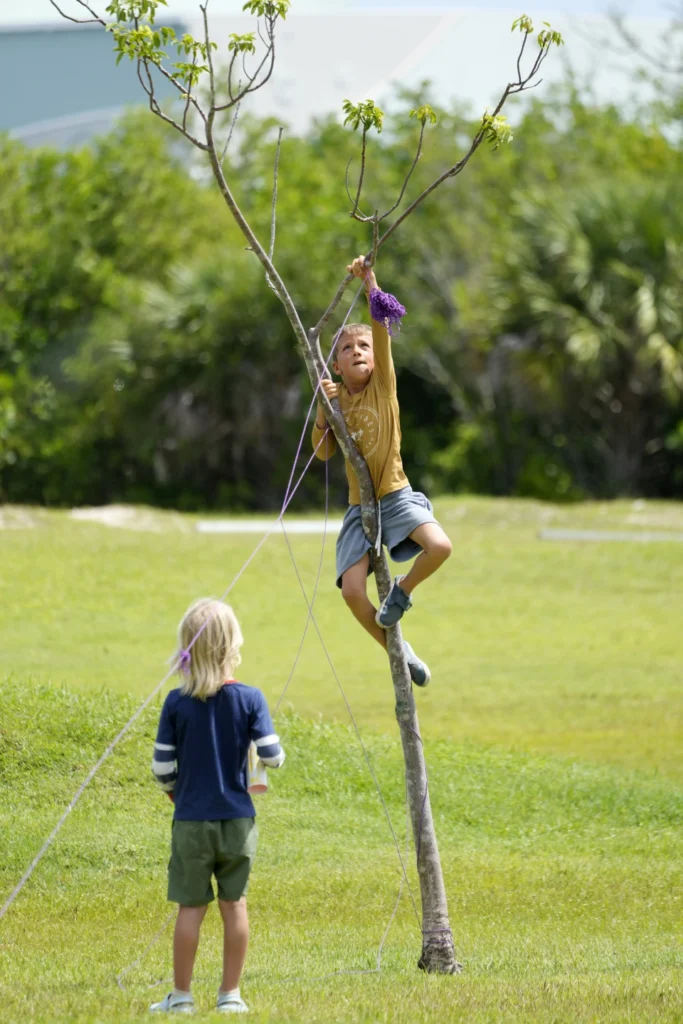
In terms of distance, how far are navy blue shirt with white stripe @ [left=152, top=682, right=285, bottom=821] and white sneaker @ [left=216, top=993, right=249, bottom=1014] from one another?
2.01 feet

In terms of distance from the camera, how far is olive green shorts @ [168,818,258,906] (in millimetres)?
4820

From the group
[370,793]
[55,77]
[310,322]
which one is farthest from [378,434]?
[55,77]

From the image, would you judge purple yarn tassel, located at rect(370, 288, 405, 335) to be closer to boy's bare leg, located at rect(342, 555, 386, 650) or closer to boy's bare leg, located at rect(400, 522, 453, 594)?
boy's bare leg, located at rect(400, 522, 453, 594)

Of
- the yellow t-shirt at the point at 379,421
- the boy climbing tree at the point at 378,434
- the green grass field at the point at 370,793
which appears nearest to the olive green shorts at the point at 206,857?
the green grass field at the point at 370,793

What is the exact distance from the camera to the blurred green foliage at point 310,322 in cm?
2489

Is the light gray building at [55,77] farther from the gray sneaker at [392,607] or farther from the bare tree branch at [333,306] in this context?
the gray sneaker at [392,607]

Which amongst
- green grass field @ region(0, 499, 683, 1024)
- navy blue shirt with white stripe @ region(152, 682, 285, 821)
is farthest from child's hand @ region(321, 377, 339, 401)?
green grass field @ region(0, 499, 683, 1024)

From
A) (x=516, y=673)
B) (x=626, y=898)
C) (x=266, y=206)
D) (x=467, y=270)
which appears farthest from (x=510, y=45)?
(x=626, y=898)

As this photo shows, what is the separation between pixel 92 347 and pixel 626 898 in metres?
21.1

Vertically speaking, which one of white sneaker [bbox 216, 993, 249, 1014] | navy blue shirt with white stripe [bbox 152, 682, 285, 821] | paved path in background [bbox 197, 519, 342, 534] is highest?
navy blue shirt with white stripe [bbox 152, 682, 285, 821]

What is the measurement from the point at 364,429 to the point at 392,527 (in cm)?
41

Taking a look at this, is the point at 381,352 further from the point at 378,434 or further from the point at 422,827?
the point at 422,827

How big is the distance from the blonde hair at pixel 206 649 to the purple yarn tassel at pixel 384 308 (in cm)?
154

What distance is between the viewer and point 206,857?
190 inches
